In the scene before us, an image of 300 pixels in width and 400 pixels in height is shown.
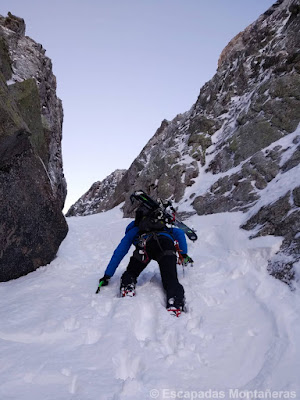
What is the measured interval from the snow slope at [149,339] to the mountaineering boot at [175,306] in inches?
4.6

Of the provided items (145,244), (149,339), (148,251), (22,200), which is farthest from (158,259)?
(22,200)

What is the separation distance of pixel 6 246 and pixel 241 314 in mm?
5286

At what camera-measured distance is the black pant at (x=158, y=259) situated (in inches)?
210

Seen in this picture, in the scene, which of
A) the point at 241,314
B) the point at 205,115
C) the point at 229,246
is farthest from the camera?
the point at 205,115

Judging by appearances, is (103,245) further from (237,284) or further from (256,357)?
(256,357)

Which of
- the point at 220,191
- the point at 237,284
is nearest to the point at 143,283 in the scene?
the point at 237,284

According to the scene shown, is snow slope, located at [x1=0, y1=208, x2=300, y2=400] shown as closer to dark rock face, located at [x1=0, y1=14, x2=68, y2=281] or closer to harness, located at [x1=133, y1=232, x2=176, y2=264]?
harness, located at [x1=133, y1=232, x2=176, y2=264]

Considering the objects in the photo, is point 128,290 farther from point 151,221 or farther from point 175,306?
point 151,221

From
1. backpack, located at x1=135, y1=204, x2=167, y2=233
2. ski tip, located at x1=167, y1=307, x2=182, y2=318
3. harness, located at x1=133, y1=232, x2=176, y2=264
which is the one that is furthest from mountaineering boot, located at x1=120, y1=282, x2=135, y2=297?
backpack, located at x1=135, y1=204, x2=167, y2=233

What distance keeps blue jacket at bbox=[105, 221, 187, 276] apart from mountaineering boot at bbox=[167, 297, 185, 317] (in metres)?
1.69

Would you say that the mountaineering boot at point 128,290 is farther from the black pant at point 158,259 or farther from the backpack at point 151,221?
the backpack at point 151,221

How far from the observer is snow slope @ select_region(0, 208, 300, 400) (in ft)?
8.79

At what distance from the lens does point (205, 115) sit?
983 inches

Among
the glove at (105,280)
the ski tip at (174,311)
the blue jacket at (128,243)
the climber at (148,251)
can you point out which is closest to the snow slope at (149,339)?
the ski tip at (174,311)
